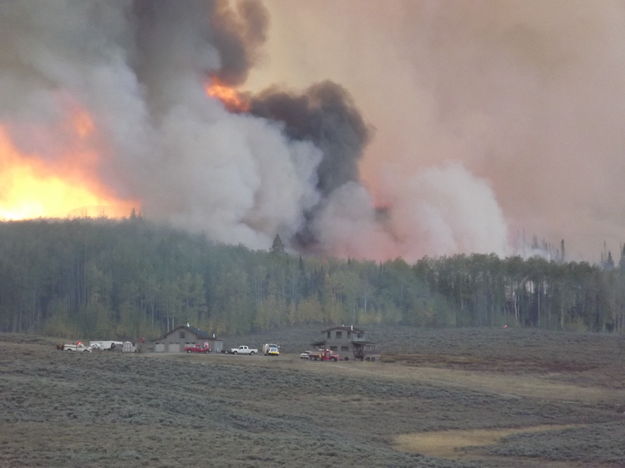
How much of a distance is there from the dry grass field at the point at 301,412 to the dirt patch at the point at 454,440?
5.2 inches

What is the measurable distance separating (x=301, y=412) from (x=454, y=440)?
40.4ft

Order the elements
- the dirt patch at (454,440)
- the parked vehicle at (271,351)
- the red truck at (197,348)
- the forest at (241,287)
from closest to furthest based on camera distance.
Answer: the dirt patch at (454,440) → the parked vehicle at (271,351) → the red truck at (197,348) → the forest at (241,287)

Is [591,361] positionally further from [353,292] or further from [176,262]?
[176,262]

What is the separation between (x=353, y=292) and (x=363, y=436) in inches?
4739

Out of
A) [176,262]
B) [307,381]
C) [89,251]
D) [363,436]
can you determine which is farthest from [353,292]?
[363,436]

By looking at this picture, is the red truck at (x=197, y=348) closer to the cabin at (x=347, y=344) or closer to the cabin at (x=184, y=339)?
the cabin at (x=184, y=339)

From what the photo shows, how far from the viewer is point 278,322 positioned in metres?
156

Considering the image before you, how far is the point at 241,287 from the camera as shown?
156 meters

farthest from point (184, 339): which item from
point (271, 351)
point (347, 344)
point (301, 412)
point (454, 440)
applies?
point (454, 440)

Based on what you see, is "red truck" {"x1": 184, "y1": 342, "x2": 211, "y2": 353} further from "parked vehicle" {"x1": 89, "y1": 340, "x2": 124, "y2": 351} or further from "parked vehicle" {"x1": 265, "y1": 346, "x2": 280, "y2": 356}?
"parked vehicle" {"x1": 89, "y1": 340, "x2": 124, "y2": 351}

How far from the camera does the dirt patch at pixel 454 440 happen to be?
48.7 metres

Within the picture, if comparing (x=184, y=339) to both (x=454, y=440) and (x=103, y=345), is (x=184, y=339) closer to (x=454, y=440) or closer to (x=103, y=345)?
(x=103, y=345)

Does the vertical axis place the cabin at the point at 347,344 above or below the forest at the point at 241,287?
below

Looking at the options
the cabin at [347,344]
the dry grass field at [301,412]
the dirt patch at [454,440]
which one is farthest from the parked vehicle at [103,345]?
the dirt patch at [454,440]
